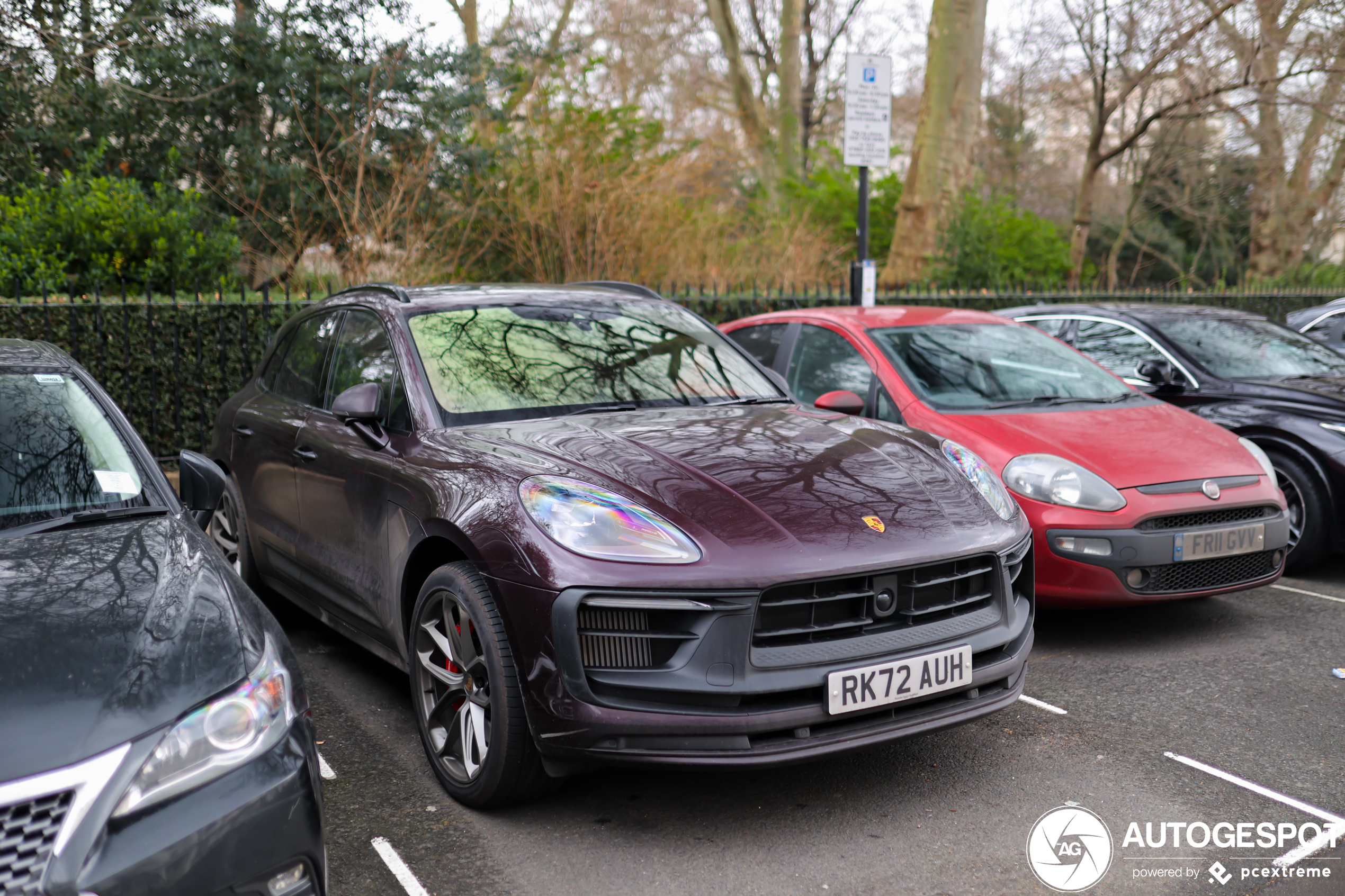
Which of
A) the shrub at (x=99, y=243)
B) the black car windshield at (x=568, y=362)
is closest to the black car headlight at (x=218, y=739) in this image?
the black car windshield at (x=568, y=362)

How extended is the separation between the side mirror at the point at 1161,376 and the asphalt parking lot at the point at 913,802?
222 centimetres

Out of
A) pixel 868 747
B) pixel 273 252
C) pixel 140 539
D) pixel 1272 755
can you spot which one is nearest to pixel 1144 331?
pixel 1272 755

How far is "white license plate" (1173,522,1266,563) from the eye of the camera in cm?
455

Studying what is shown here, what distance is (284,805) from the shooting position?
215 cm

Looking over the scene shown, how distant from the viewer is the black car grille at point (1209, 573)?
4.58 meters

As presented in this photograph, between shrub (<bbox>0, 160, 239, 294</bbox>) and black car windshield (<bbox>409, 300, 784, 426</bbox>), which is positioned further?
shrub (<bbox>0, 160, 239, 294</bbox>)

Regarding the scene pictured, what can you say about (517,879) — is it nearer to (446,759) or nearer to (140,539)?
(446,759)

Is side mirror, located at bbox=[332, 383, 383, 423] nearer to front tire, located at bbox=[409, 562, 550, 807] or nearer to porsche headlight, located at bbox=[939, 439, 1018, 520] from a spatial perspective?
front tire, located at bbox=[409, 562, 550, 807]

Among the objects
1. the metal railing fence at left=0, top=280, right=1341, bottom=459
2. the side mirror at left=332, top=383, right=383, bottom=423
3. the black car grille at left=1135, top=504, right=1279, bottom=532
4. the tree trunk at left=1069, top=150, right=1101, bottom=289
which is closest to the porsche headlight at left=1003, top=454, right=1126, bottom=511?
the black car grille at left=1135, top=504, right=1279, bottom=532

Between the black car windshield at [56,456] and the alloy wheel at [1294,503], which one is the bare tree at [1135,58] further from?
the black car windshield at [56,456]

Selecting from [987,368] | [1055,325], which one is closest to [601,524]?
[987,368]

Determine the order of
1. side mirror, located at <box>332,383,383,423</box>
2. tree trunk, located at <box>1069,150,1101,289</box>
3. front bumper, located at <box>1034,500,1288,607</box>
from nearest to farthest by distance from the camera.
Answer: side mirror, located at <box>332,383,383,423</box> < front bumper, located at <box>1034,500,1288,607</box> < tree trunk, located at <box>1069,150,1101,289</box>

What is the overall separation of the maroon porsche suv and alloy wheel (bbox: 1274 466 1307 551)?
3.14m

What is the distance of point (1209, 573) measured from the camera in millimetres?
4691
